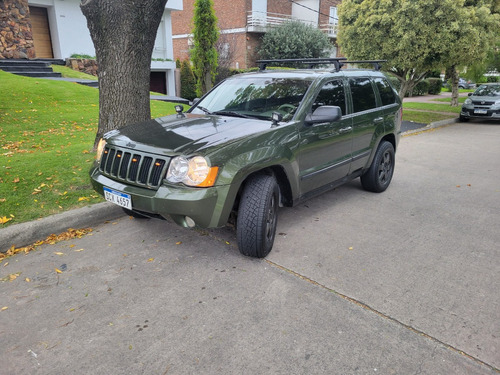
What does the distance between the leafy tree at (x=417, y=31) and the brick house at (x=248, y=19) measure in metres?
12.4

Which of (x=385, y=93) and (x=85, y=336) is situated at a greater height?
(x=385, y=93)

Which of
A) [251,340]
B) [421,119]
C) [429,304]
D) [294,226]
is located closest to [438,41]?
[421,119]

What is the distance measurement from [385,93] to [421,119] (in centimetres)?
964

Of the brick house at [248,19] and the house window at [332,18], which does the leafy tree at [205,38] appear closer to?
the brick house at [248,19]

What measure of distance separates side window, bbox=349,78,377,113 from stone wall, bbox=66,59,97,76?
15688mm

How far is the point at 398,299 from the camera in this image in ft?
9.78

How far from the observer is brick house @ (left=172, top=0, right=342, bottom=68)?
2667cm

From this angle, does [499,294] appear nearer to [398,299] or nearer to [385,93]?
[398,299]

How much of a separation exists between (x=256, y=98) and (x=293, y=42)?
23.6 metres

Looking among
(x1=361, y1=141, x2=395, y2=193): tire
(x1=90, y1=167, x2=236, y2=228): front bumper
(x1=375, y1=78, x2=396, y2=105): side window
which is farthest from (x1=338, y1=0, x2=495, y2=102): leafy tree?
(x1=90, y1=167, x2=236, y2=228): front bumper

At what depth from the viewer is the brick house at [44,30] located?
1561cm

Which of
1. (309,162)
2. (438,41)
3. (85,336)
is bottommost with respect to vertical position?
(85,336)

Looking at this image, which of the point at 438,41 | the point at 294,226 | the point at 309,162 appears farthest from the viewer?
the point at 438,41

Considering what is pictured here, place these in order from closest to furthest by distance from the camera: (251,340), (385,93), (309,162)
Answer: (251,340), (309,162), (385,93)
